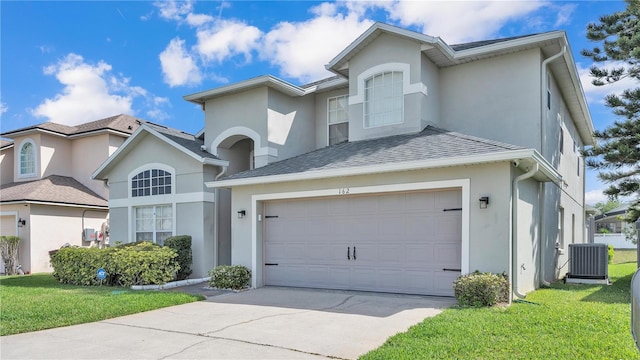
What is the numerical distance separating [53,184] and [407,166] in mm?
16777

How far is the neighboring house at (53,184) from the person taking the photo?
1725 cm

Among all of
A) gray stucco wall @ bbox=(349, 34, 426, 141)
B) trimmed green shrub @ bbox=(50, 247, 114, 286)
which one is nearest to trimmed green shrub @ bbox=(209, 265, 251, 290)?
trimmed green shrub @ bbox=(50, 247, 114, 286)

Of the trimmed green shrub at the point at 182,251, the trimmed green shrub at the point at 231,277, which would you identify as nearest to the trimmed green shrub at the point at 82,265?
the trimmed green shrub at the point at 182,251

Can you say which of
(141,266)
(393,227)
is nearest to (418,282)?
(393,227)

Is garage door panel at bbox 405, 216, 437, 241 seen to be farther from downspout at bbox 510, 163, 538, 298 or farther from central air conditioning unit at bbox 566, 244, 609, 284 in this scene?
central air conditioning unit at bbox 566, 244, 609, 284

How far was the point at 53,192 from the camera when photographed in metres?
18.2

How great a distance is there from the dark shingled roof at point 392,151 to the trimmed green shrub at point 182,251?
3078 millimetres

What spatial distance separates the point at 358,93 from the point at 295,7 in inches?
125

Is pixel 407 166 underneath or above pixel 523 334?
above

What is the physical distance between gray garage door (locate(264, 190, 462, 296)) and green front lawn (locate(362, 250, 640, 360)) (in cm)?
164

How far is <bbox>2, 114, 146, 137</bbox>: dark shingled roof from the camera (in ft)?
66.2

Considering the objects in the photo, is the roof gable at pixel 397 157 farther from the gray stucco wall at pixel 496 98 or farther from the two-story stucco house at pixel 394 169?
the gray stucco wall at pixel 496 98

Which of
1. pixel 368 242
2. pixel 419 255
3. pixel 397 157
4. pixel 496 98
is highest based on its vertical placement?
pixel 496 98

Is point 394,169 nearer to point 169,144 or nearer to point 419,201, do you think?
point 419,201
